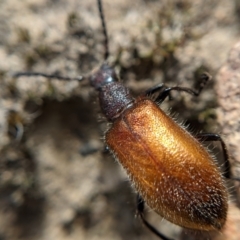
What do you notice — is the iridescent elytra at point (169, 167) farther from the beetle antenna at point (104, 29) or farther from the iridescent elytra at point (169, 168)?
the beetle antenna at point (104, 29)

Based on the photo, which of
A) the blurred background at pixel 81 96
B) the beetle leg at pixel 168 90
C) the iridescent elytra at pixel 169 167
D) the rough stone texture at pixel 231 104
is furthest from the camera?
the blurred background at pixel 81 96

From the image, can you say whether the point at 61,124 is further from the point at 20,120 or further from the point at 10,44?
the point at 10,44

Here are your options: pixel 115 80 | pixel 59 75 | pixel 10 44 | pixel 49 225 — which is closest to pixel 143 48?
pixel 115 80

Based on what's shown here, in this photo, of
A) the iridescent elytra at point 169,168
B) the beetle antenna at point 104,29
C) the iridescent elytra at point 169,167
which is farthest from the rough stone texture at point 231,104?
the beetle antenna at point 104,29

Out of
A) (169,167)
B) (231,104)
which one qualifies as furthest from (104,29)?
(169,167)

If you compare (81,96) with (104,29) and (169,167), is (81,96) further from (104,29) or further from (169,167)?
(169,167)

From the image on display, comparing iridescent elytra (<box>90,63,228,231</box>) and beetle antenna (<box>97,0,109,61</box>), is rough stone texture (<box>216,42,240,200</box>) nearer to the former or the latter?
iridescent elytra (<box>90,63,228,231</box>)

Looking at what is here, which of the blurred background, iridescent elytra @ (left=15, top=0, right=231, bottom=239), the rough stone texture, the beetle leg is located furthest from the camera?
the blurred background

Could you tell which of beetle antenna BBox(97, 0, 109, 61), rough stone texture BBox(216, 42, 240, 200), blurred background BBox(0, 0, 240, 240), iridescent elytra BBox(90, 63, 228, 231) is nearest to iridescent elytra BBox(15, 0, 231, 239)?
iridescent elytra BBox(90, 63, 228, 231)
